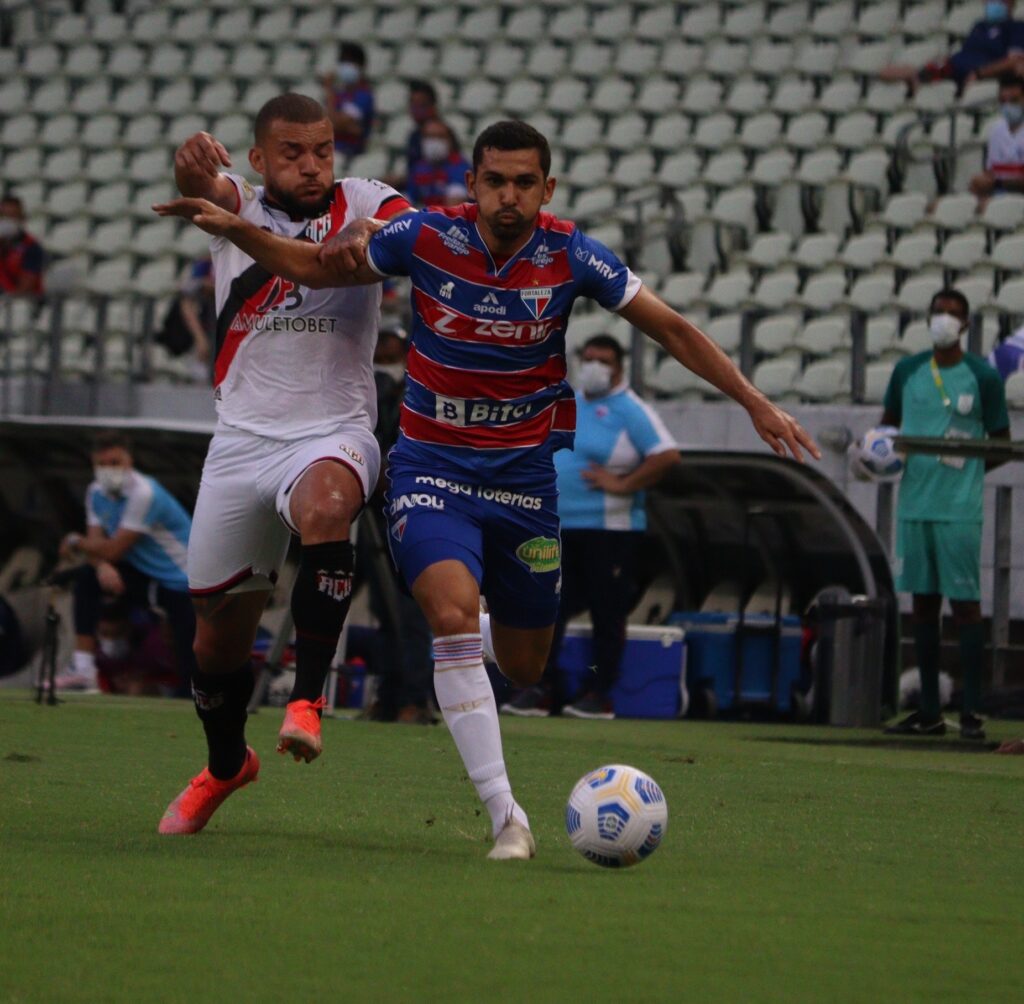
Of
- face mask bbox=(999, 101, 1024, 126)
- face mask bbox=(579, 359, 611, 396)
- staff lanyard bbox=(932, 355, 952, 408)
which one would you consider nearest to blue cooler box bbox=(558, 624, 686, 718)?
face mask bbox=(579, 359, 611, 396)

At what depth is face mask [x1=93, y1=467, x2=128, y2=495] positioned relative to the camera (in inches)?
538

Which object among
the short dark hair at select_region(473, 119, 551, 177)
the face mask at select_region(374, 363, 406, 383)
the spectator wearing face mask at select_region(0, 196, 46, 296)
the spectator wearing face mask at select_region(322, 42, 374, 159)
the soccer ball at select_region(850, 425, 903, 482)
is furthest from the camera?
the spectator wearing face mask at select_region(322, 42, 374, 159)

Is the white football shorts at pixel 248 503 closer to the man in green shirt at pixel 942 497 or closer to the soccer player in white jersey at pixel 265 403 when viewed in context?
the soccer player in white jersey at pixel 265 403

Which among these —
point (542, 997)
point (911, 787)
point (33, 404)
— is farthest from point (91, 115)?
point (542, 997)

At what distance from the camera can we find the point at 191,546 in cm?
656

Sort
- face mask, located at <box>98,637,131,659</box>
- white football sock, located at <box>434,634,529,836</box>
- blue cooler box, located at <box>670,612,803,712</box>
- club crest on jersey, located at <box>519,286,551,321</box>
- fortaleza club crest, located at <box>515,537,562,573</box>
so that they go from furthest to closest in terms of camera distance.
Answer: face mask, located at <box>98,637,131,659</box> → blue cooler box, located at <box>670,612,803,712</box> → fortaleza club crest, located at <box>515,537,562,573</box> → club crest on jersey, located at <box>519,286,551,321</box> → white football sock, located at <box>434,634,529,836</box>

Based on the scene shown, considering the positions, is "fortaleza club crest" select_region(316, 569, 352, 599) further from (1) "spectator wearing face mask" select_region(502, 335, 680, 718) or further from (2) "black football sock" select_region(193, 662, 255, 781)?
(1) "spectator wearing face mask" select_region(502, 335, 680, 718)

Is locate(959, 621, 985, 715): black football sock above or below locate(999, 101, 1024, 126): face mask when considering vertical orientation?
below

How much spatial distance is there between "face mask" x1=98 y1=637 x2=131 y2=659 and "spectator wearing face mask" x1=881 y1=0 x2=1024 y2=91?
930cm

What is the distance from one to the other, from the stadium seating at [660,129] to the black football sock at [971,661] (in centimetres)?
315

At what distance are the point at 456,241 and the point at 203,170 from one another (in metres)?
0.92

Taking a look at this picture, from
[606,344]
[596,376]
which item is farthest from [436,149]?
[596,376]

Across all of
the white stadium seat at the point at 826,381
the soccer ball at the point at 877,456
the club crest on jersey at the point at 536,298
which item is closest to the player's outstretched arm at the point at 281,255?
the club crest on jersey at the point at 536,298

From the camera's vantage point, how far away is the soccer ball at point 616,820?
5.52m
